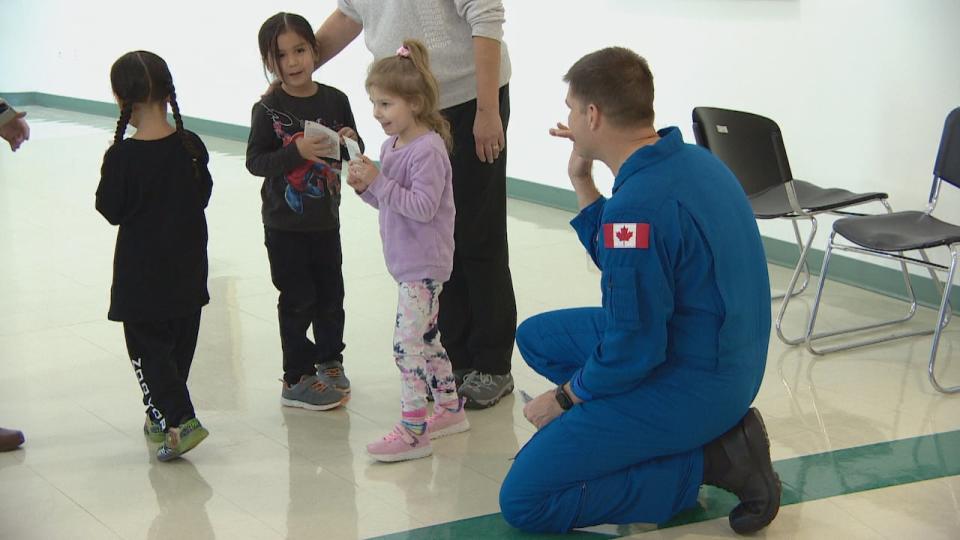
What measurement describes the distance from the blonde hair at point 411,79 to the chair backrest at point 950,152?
201cm

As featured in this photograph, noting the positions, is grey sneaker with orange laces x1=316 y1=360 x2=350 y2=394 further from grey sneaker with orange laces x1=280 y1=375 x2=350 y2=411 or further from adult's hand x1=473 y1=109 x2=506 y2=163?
adult's hand x1=473 y1=109 x2=506 y2=163

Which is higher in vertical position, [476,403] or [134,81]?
[134,81]

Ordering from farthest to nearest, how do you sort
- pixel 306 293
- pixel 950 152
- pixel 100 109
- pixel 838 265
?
pixel 100 109 < pixel 838 265 < pixel 950 152 < pixel 306 293

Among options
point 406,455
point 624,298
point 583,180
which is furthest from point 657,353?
point 406,455

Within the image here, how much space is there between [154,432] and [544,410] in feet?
3.84

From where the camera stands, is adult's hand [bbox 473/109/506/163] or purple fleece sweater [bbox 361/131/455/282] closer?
purple fleece sweater [bbox 361/131/455/282]

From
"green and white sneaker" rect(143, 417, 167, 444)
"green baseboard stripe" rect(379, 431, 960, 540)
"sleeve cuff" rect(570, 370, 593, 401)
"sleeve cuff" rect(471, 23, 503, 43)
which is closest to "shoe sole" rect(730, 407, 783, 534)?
"green baseboard stripe" rect(379, 431, 960, 540)

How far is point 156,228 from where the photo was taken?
311 cm

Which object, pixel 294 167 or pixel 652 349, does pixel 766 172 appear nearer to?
pixel 294 167

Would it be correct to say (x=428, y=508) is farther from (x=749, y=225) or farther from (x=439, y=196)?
(x=749, y=225)

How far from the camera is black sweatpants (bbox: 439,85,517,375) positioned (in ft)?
11.7

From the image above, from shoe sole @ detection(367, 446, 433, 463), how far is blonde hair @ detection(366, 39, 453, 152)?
0.86 metres

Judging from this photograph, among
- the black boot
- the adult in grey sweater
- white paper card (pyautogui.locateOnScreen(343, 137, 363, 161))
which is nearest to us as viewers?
the black boot

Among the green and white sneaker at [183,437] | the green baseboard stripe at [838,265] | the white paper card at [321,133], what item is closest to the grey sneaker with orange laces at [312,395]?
the green and white sneaker at [183,437]
